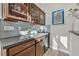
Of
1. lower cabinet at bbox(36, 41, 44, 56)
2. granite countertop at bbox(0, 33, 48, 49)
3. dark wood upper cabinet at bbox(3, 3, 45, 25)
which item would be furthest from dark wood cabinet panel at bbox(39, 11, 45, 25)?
lower cabinet at bbox(36, 41, 44, 56)

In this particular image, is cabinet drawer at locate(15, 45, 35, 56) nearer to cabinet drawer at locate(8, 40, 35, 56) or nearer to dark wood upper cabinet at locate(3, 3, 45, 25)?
cabinet drawer at locate(8, 40, 35, 56)

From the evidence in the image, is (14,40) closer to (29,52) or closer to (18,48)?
(18,48)

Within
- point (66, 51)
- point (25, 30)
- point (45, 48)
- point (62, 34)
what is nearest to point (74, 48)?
point (66, 51)

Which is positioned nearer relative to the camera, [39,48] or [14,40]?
[14,40]

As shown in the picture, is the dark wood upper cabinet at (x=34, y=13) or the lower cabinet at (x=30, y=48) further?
the dark wood upper cabinet at (x=34, y=13)

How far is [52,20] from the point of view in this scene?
168cm

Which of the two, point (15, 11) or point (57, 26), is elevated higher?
point (15, 11)

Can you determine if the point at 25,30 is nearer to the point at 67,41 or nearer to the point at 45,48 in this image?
the point at 45,48

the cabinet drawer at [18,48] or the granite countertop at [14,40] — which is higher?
the granite countertop at [14,40]

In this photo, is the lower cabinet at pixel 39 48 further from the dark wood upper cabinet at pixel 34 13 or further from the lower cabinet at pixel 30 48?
the dark wood upper cabinet at pixel 34 13

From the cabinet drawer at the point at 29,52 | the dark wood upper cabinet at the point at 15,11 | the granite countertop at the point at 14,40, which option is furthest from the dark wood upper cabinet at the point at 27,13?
the cabinet drawer at the point at 29,52

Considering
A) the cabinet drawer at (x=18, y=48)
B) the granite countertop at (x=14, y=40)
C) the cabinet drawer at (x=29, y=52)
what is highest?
the granite countertop at (x=14, y=40)

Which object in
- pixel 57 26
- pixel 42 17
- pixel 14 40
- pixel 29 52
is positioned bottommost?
pixel 29 52

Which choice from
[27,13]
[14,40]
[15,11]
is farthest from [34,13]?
[14,40]
